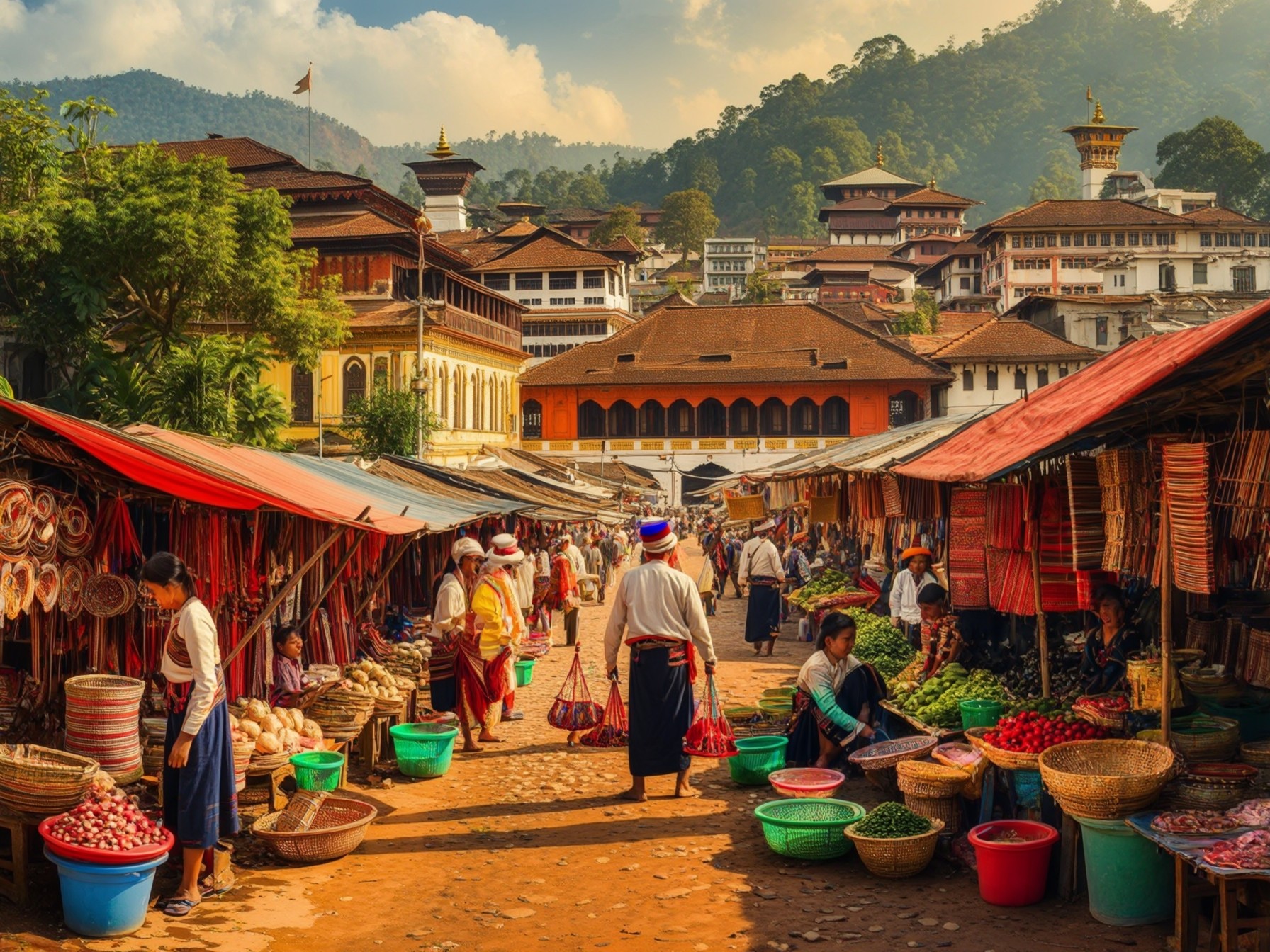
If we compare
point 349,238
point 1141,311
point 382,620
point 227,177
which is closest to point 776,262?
point 1141,311

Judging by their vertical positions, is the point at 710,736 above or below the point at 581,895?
above

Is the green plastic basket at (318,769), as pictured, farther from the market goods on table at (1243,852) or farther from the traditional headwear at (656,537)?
the market goods on table at (1243,852)

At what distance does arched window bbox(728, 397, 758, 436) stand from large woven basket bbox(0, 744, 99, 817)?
46956 mm

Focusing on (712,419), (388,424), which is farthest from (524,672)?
(712,419)

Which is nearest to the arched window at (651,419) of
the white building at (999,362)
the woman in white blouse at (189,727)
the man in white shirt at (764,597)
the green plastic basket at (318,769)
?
the white building at (999,362)

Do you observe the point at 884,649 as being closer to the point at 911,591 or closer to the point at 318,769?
the point at 911,591

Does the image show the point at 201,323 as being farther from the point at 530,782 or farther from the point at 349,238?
the point at 530,782

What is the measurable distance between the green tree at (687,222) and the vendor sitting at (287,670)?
303 feet

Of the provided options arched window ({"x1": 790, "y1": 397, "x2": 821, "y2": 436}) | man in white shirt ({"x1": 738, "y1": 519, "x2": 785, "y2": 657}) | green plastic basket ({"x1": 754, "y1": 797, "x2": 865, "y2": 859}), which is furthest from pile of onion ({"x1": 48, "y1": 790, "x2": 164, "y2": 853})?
arched window ({"x1": 790, "y1": 397, "x2": 821, "y2": 436})

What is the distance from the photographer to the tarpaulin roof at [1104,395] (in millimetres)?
5676

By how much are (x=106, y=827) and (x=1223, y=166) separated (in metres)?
87.4

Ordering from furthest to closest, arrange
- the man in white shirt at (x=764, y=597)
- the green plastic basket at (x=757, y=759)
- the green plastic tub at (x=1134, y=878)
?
the man in white shirt at (x=764, y=597)
the green plastic basket at (x=757, y=759)
the green plastic tub at (x=1134, y=878)

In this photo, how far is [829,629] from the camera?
8508 millimetres

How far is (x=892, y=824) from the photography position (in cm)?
670
